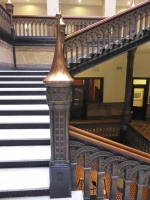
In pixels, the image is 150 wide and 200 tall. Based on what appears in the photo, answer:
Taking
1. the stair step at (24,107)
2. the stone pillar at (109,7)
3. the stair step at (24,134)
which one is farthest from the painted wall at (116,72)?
the stair step at (24,134)

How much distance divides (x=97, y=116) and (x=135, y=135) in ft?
10.7

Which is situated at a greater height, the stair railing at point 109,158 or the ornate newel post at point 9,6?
the ornate newel post at point 9,6

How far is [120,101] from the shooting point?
866cm

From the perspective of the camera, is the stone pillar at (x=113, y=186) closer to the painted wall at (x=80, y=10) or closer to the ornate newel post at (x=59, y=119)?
the ornate newel post at (x=59, y=119)

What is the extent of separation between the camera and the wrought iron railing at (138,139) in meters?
4.90

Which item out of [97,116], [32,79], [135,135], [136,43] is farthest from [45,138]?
[97,116]

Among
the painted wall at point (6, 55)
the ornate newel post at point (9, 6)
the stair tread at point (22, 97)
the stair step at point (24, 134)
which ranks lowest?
the stair step at point (24, 134)

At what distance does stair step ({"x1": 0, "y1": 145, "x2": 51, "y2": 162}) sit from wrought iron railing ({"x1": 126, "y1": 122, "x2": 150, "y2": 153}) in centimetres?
Answer: 368

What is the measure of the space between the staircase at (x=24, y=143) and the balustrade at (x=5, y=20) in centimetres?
189

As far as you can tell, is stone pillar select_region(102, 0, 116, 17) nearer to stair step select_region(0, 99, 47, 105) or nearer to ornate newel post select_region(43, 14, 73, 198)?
stair step select_region(0, 99, 47, 105)

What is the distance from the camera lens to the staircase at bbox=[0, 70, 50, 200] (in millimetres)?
1616

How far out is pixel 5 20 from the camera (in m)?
4.41

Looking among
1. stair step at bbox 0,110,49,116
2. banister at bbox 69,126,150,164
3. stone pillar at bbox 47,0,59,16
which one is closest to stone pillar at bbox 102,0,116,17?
stone pillar at bbox 47,0,59,16

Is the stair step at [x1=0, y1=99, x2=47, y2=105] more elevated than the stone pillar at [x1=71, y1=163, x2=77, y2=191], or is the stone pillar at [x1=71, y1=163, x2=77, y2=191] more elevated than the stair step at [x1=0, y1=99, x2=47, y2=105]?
the stair step at [x1=0, y1=99, x2=47, y2=105]
